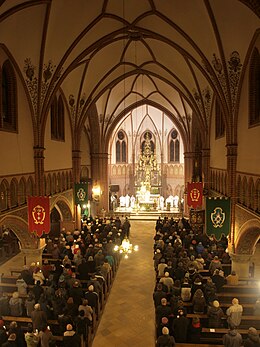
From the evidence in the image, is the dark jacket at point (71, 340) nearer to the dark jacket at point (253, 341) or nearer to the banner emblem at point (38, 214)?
the dark jacket at point (253, 341)

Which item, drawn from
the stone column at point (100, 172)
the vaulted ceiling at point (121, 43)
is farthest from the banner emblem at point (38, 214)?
the stone column at point (100, 172)

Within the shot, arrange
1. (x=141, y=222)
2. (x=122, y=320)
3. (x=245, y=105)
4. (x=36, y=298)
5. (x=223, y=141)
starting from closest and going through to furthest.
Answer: (x=36, y=298), (x=122, y=320), (x=245, y=105), (x=223, y=141), (x=141, y=222)

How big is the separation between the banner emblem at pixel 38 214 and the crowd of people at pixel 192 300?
5555mm

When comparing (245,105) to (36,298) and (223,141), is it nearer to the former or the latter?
(223,141)

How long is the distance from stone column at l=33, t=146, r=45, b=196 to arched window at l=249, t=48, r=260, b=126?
10.5 meters

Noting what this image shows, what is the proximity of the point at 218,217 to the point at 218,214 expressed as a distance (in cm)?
13

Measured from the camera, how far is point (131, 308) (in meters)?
12.9

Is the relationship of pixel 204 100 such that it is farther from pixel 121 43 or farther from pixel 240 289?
pixel 240 289

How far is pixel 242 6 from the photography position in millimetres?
11469

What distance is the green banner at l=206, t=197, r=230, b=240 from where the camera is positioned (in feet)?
45.4

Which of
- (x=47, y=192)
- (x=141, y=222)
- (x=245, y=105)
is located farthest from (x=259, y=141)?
(x=141, y=222)

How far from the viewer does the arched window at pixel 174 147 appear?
37.8m

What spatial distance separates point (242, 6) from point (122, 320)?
12.4 meters

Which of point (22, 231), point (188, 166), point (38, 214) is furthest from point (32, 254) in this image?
point (188, 166)
